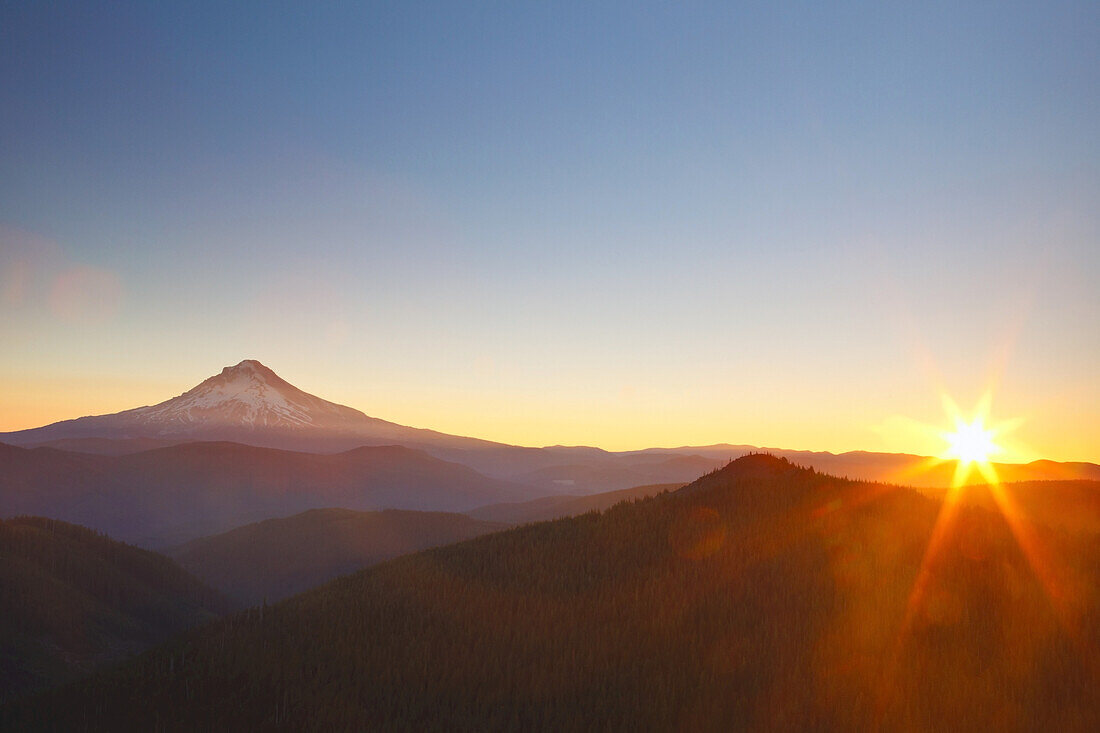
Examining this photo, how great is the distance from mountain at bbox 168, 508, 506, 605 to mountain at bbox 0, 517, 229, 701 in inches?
1096

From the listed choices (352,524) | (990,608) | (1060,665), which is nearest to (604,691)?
(1060,665)

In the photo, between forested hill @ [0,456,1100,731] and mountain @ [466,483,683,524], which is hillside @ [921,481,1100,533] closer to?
forested hill @ [0,456,1100,731]

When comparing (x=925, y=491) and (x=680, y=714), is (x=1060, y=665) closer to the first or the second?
(x=680, y=714)

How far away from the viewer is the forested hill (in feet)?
25.2

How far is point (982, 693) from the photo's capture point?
7.65 m

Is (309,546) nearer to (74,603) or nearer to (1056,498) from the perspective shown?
(74,603)

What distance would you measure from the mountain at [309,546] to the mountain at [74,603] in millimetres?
27830

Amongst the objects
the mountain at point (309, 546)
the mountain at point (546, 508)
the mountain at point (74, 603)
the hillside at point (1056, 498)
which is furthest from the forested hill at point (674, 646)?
the mountain at point (546, 508)

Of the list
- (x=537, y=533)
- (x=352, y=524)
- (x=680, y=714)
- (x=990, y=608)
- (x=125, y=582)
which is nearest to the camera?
(x=680, y=714)

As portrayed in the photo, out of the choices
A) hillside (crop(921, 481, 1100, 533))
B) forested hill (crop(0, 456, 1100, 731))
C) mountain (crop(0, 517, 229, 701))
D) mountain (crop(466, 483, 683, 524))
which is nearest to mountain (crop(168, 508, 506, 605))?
mountain (crop(466, 483, 683, 524))

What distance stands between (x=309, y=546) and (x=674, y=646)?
76902 mm

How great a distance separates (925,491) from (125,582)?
3711 centimetres

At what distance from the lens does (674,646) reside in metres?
9.51

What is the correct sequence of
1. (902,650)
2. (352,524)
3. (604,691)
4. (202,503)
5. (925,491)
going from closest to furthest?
→ (604,691)
(902,650)
(925,491)
(352,524)
(202,503)
